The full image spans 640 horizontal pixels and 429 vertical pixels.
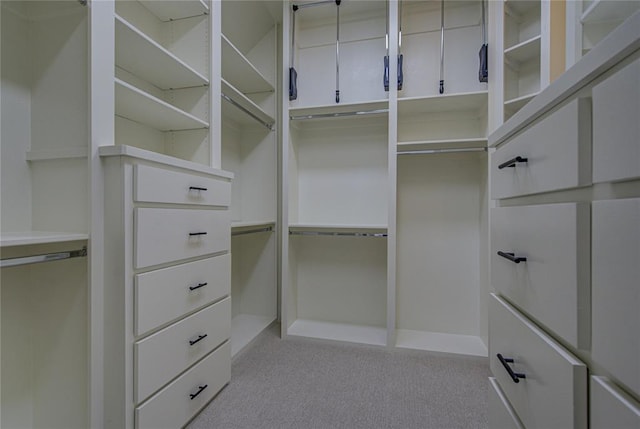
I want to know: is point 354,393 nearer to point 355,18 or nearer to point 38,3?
point 38,3

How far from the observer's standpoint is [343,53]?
233 cm

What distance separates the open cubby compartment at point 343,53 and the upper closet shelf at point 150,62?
2.71ft

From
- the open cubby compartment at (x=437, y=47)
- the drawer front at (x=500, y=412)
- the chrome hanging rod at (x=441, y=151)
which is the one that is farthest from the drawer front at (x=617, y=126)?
the open cubby compartment at (x=437, y=47)

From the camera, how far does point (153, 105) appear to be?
138cm

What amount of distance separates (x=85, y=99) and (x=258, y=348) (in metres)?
1.72

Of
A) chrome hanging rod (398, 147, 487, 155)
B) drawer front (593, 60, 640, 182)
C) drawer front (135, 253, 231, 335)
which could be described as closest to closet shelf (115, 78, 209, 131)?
drawer front (135, 253, 231, 335)

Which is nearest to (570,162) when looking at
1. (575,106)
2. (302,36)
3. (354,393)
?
(575,106)

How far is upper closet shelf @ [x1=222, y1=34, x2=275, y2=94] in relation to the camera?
6.31 feet

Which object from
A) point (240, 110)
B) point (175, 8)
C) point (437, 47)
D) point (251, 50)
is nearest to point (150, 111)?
point (175, 8)

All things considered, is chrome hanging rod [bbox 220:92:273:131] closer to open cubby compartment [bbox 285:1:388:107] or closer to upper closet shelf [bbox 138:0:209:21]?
open cubby compartment [bbox 285:1:388:107]

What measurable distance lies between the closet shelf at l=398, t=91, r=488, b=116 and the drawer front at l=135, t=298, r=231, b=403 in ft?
5.58

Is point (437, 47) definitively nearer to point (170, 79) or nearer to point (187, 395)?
point (170, 79)

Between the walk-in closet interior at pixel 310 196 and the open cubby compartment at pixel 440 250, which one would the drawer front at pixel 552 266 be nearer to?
the walk-in closet interior at pixel 310 196

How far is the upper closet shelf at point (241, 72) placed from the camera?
192 centimetres
